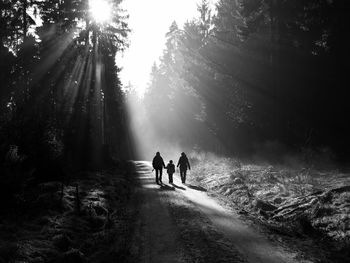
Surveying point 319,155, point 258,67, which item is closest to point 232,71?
point 258,67

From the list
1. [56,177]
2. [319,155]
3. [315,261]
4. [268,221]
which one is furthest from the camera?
[319,155]

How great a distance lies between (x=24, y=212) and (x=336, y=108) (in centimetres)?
2012

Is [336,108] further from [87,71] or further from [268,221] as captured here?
[87,71]

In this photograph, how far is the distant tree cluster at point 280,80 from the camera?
23.6 m

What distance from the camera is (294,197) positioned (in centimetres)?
1367

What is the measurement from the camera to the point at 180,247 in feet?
28.6

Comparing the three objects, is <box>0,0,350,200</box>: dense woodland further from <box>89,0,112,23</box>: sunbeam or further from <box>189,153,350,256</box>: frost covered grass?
<box>189,153,350,256</box>: frost covered grass

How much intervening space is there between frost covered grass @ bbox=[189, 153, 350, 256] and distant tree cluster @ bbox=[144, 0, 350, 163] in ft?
11.6

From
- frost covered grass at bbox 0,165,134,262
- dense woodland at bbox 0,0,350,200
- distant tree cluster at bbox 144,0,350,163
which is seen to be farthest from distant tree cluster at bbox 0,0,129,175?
distant tree cluster at bbox 144,0,350,163

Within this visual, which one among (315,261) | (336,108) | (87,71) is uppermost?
(87,71)

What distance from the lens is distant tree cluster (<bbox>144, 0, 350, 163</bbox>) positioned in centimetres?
2361

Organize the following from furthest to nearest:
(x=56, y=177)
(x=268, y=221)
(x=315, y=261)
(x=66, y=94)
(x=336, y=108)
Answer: (x=66, y=94) < (x=336, y=108) < (x=56, y=177) < (x=268, y=221) < (x=315, y=261)

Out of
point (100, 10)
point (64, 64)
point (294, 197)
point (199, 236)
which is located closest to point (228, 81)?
point (100, 10)

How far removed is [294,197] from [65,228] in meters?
8.53
